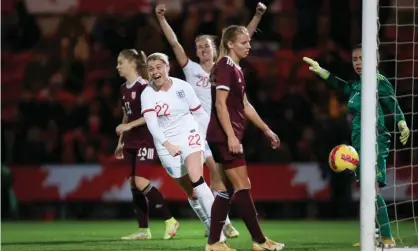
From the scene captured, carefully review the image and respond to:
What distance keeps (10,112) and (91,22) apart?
6.35ft

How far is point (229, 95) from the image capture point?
7039mm

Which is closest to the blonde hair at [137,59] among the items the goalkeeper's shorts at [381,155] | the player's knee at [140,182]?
the player's knee at [140,182]

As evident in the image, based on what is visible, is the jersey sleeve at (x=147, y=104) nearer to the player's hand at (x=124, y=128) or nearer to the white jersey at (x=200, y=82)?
the player's hand at (x=124, y=128)

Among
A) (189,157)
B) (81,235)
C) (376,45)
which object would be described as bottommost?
(81,235)

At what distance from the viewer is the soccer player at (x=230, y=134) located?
6891mm

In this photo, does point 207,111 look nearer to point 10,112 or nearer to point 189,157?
point 189,157

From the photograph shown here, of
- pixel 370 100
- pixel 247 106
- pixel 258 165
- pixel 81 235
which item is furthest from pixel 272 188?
pixel 370 100

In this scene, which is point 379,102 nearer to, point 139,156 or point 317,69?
point 317,69

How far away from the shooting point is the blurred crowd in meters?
13.5

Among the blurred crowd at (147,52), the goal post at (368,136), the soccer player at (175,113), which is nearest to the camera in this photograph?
the goal post at (368,136)

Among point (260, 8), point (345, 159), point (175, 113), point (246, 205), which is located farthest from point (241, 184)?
point (260, 8)

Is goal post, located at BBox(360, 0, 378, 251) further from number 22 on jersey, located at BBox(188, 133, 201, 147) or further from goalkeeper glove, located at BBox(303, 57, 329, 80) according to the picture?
number 22 on jersey, located at BBox(188, 133, 201, 147)

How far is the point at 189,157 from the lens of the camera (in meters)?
7.58

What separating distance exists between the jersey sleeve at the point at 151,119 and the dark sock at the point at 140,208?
1.78 metres
